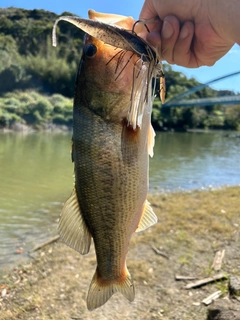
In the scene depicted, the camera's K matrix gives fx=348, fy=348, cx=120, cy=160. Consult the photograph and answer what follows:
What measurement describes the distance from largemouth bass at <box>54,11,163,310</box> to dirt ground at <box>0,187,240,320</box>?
2.11m

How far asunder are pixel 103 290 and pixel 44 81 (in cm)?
4357

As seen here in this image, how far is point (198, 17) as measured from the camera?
69.2 inches

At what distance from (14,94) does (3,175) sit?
1046 inches

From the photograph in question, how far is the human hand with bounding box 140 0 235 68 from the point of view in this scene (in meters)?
1.66

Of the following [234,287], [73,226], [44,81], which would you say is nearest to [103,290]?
[73,226]

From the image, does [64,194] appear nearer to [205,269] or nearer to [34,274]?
[34,274]

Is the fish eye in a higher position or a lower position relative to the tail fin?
higher

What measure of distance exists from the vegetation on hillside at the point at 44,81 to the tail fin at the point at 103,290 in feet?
93.1

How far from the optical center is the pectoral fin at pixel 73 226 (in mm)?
1650

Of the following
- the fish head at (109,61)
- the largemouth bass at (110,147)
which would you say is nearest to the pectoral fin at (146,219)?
the largemouth bass at (110,147)

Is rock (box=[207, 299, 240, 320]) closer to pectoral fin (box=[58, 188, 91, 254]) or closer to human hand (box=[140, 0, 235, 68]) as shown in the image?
pectoral fin (box=[58, 188, 91, 254])

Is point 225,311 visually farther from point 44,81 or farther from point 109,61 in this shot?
point 44,81

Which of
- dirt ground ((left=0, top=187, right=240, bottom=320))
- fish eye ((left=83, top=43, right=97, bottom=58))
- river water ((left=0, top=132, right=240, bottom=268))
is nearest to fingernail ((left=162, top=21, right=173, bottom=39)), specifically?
fish eye ((left=83, top=43, right=97, bottom=58))

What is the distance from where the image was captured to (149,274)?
4516mm
